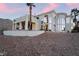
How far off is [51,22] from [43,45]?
1.28 feet

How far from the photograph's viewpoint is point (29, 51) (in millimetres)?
3703

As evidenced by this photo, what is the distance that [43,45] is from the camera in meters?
3.72

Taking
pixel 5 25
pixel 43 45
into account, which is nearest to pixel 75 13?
pixel 43 45

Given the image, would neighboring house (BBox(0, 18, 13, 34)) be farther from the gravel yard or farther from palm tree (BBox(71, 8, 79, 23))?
palm tree (BBox(71, 8, 79, 23))

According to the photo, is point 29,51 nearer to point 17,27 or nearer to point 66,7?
point 17,27

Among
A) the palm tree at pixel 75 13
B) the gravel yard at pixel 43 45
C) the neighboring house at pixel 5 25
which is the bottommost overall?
the gravel yard at pixel 43 45

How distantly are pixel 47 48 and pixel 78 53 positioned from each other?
448 millimetres

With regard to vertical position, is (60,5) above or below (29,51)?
above

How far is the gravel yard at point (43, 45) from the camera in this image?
12.1 ft

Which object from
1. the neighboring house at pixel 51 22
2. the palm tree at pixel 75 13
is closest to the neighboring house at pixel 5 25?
the neighboring house at pixel 51 22

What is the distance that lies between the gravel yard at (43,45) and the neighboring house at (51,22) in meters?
0.11

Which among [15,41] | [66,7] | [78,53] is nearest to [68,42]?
[78,53]

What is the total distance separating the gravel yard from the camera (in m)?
3.69

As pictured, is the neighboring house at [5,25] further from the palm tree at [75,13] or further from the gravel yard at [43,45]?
the palm tree at [75,13]
